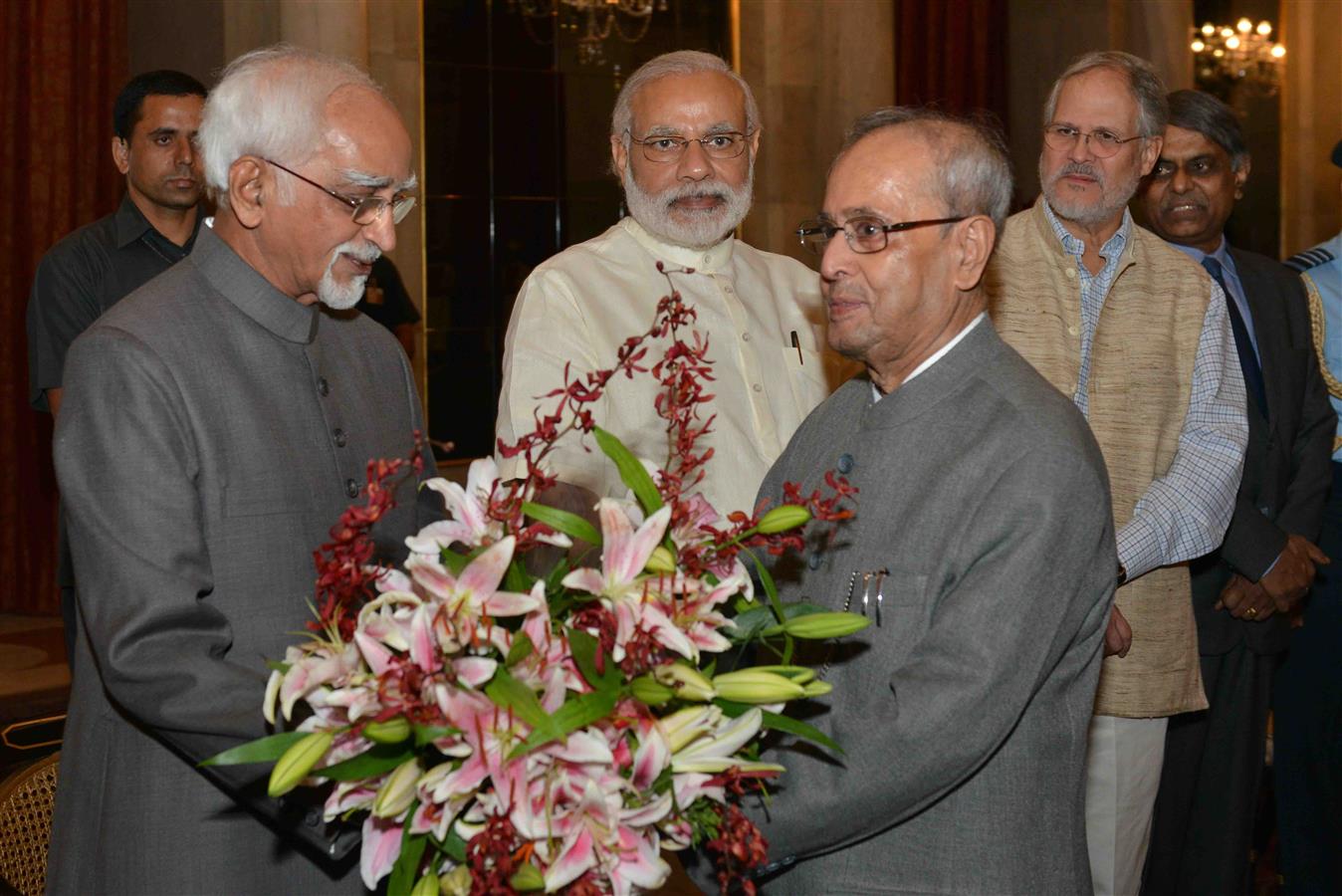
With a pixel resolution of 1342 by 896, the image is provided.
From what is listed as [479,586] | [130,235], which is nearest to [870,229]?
[479,586]

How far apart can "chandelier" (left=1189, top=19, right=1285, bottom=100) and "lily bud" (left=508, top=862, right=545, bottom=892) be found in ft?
29.9

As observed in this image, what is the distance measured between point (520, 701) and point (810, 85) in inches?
272

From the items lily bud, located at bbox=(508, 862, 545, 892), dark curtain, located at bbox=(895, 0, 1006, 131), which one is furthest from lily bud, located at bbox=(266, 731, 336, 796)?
dark curtain, located at bbox=(895, 0, 1006, 131)

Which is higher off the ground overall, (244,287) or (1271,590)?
(244,287)

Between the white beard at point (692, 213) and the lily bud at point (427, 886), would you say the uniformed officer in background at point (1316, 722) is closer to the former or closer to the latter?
the white beard at point (692, 213)

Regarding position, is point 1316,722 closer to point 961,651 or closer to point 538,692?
point 961,651

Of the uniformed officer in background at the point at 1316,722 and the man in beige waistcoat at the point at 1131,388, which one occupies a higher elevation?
the man in beige waistcoat at the point at 1131,388

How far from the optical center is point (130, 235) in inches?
155

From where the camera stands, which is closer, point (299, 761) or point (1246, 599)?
point (299, 761)

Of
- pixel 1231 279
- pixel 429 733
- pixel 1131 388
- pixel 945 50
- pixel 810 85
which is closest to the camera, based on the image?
pixel 429 733

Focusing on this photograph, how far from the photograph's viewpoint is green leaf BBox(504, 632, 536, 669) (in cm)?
135

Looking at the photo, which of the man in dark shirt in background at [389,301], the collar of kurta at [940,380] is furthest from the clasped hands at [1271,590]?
the man in dark shirt in background at [389,301]

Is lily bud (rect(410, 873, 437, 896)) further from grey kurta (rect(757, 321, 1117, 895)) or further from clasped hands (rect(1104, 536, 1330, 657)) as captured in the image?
clasped hands (rect(1104, 536, 1330, 657))

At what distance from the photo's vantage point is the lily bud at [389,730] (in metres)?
1.28
